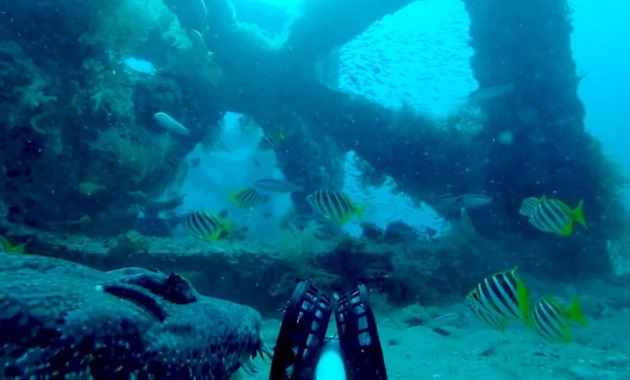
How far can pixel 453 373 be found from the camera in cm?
479

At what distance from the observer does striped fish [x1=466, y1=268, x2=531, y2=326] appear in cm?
461

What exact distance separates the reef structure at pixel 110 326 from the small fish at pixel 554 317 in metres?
3.38

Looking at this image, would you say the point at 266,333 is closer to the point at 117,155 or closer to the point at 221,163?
the point at 117,155

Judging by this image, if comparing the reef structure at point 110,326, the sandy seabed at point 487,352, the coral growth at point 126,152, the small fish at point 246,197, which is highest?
the coral growth at point 126,152

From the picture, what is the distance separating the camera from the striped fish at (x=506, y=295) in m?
4.61

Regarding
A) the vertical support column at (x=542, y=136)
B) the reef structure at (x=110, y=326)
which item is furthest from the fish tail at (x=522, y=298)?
the vertical support column at (x=542, y=136)

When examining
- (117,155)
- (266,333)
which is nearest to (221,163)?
(117,155)

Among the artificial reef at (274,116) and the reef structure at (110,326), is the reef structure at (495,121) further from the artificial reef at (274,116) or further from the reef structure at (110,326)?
the reef structure at (110,326)

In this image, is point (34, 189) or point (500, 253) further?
point (500, 253)

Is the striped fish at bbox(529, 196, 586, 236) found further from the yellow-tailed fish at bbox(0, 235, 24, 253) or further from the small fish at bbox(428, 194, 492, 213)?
the yellow-tailed fish at bbox(0, 235, 24, 253)

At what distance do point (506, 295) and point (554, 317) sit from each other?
56 cm

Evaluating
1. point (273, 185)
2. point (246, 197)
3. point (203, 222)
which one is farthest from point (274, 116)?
point (203, 222)

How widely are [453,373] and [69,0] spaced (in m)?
8.53

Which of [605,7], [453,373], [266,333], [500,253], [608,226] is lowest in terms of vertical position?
[453,373]
